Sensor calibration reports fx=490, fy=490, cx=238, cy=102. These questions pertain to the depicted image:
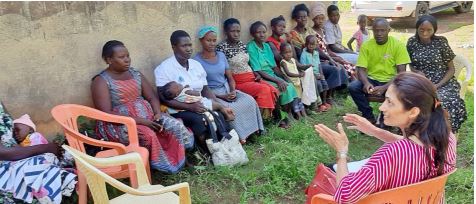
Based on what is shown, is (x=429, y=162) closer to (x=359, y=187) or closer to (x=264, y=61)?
(x=359, y=187)

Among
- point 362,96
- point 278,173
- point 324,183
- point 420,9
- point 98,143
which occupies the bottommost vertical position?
point 278,173

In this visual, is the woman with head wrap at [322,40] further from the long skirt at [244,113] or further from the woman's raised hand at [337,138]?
the woman's raised hand at [337,138]

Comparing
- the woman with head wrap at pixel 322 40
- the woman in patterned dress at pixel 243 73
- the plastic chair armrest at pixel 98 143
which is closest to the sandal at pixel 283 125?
the woman in patterned dress at pixel 243 73

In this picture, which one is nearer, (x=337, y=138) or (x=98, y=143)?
(x=337, y=138)

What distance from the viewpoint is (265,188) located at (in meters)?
3.87

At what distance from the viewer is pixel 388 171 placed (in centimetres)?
208

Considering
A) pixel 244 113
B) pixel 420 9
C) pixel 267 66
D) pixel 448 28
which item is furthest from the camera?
pixel 420 9

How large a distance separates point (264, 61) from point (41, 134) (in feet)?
8.42

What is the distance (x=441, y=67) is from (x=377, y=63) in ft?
2.18

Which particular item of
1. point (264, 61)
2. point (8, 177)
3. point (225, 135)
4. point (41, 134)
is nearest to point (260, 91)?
point (264, 61)

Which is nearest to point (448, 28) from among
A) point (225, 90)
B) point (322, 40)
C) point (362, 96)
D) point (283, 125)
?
point (322, 40)

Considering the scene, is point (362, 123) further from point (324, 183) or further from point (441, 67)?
point (441, 67)

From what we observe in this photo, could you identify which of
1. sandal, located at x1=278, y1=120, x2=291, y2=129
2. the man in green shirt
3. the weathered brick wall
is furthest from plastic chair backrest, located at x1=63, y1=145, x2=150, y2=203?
the man in green shirt

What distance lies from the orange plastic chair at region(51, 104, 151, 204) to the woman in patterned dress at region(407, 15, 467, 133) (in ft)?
9.52
